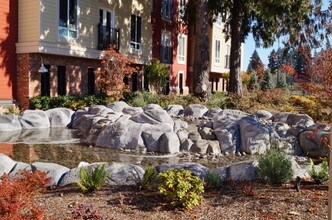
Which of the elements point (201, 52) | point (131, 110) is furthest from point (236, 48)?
A: point (131, 110)

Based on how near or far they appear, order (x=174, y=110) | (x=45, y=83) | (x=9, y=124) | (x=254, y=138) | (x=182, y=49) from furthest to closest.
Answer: (x=182, y=49) < (x=45, y=83) < (x=174, y=110) < (x=9, y=124) < (x=254, y=138)

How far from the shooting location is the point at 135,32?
28.5 metres

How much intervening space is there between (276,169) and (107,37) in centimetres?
2028

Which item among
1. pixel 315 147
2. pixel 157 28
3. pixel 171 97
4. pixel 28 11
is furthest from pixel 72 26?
pixel 315 147

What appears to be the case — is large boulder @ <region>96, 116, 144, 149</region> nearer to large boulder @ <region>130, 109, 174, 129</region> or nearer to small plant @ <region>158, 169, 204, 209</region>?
large boulder @ <region>130, 109, 174, 129</region>

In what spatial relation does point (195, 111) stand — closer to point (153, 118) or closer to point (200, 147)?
point (153, 118)

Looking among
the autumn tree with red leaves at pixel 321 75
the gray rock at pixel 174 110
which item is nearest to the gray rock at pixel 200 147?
the autumn tree with red leaves at pixel 321 75

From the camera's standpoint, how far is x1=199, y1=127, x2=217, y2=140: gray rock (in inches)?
531

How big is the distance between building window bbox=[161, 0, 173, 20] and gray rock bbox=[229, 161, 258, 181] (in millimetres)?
26608

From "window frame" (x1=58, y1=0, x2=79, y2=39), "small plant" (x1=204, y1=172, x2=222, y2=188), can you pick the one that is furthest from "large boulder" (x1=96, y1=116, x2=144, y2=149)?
"window frame" (x1=58, y1=0, x2=79, y2=39)

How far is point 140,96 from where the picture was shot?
72.1 ft

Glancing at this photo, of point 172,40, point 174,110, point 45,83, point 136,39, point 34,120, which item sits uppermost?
point 172,40

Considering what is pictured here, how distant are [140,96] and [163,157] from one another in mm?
10417

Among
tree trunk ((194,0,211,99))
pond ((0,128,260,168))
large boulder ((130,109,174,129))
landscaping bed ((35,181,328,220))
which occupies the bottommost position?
pond ((0,128,260,168))
